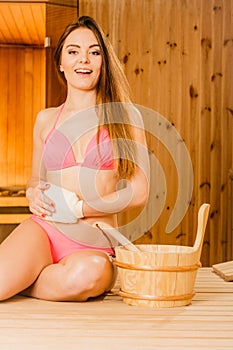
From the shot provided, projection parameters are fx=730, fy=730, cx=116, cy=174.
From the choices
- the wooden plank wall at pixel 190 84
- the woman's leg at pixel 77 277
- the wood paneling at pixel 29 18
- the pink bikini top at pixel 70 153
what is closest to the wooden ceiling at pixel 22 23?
the wood paneling at pixel 29 18

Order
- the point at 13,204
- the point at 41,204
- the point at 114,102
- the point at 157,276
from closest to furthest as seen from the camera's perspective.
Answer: the point at 157,276 → the point at 41,204 → the point at 114,102 → the point at 13,204

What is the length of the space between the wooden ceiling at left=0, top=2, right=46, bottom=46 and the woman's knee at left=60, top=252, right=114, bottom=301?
2897 millimetres

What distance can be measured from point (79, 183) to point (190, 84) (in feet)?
8.59

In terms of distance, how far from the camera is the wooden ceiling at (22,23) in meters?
5.09

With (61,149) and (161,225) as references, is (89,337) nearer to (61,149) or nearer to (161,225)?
(61,149)

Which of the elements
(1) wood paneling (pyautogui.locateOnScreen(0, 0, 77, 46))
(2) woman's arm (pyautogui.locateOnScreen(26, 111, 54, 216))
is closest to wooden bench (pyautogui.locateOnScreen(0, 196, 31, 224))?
(1) wood paneling (pyautogui.locateOnScreen(0, 0, 77, 46))

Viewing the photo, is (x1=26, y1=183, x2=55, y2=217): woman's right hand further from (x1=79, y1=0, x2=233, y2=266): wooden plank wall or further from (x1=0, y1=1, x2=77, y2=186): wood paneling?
(x1=0, y1=1, x2=77, y2=186): wood paneling

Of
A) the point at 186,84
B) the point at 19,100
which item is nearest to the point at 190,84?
the point at 186,84

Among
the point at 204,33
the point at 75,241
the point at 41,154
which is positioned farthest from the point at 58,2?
the point at 75,241

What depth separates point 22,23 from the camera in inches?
224

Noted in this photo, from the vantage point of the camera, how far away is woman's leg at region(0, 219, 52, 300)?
248 centimetres

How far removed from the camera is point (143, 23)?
16.5ft

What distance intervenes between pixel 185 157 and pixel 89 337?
3.16m

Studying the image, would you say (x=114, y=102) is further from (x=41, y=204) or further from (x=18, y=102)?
(x=18, y=102)
